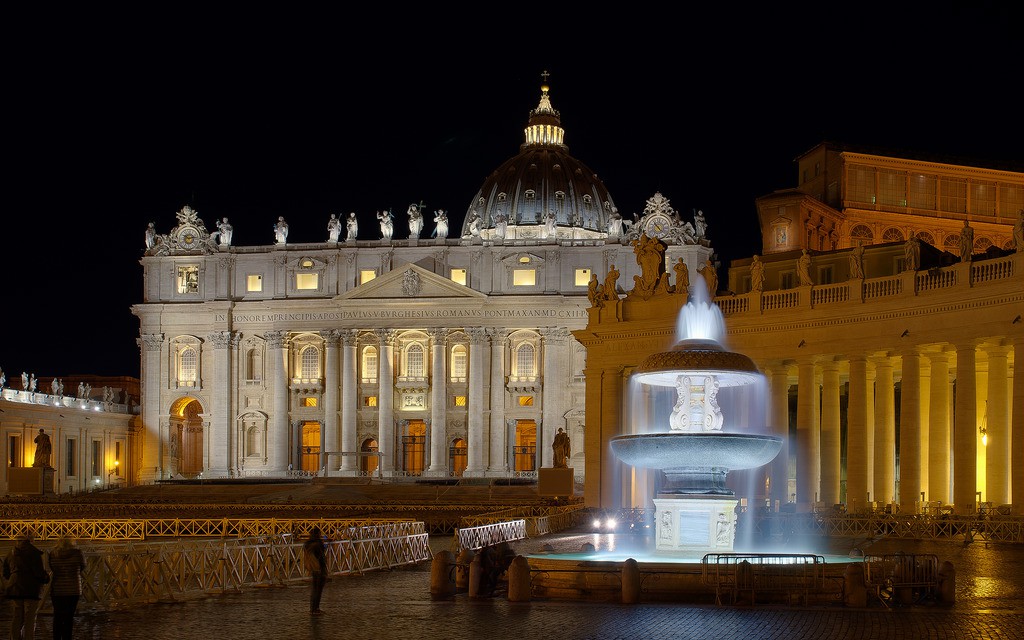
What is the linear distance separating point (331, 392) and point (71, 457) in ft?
68.2

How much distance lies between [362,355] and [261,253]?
1206cm

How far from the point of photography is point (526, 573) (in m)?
25.6

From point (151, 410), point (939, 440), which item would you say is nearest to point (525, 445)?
point (151, 410)

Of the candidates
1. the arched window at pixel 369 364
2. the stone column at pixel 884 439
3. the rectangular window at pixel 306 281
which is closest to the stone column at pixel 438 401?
the arched window at pixel 369 364

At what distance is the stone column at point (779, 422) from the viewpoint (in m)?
46.6

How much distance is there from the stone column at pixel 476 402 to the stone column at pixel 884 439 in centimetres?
6721

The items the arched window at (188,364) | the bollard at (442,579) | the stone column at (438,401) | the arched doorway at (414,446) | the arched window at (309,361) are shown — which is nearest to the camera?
the bollard at (442,579)

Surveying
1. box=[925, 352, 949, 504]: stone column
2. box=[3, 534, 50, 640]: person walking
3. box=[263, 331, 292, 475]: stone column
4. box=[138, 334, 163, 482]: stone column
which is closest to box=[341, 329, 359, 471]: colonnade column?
box=[263, 331, 292, 475]: stone column

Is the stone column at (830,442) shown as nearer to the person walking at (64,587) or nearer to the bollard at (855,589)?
the bollard at (855,589)

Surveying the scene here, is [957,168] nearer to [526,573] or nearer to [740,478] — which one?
[740,478]

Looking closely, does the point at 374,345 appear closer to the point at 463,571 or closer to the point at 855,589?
the point at 463,571

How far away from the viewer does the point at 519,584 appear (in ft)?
83.8

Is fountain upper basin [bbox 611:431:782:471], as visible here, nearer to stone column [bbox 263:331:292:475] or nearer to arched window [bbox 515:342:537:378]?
arched window [bbox 515:342:537:378]

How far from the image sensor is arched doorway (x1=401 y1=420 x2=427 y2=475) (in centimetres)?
11562
